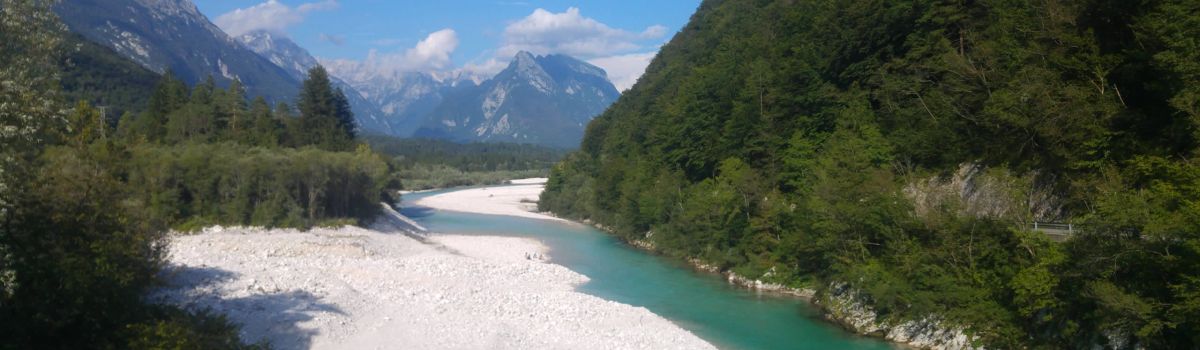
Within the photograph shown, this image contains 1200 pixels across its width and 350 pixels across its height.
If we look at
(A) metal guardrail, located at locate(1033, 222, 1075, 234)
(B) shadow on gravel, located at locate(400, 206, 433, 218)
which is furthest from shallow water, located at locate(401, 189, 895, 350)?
(B) shadow on gravel, located at locate(400, 206, 433, 218)

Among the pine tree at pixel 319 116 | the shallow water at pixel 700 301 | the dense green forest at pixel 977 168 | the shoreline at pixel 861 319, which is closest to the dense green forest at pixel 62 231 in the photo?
the shallow water at pixel 700 301

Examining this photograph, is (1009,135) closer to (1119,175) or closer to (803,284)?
(1119,175)

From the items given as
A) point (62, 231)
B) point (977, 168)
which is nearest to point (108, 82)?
point (62, 231)

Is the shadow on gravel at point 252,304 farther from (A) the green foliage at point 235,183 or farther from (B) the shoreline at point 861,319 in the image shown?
(B) the shoreline at point 861,319

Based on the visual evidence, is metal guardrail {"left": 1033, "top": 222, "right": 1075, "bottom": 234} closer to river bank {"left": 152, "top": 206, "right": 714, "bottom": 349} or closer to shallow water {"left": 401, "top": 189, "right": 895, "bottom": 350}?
shallow water {"left": 401, "top": 189, "right": 895, "bottom": 350}

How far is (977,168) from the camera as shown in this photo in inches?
850

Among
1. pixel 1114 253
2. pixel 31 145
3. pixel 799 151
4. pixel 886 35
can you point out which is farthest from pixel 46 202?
pixel 886 35

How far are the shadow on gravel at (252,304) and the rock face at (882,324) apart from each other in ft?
48.8

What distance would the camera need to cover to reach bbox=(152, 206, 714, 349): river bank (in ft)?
62.3

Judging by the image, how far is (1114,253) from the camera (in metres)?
14.5

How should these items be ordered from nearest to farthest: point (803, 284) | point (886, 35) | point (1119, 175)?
point (1119, 175) < point (803, 284) < point (886, 35)

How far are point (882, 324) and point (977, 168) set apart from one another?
5.23 metres

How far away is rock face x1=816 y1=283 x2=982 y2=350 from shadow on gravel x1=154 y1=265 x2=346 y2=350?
48.8 feet

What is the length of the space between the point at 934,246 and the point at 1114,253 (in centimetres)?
638
